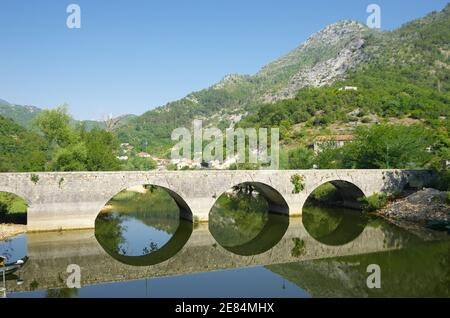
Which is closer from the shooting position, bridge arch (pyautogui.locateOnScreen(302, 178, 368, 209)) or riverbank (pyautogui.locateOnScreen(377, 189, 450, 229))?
riverbank (pyautogui.locateOnScreen(377, 189, 450, 229))

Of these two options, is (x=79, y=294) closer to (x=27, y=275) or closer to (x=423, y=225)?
(x=27, y=275)

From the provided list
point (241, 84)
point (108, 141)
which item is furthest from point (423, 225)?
point (241, 84)

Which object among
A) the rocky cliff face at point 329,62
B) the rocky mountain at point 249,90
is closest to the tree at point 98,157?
the rocky mountain at point 249,90

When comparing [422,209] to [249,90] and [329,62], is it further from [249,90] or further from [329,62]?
[249,90]

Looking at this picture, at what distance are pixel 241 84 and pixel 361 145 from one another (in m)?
150

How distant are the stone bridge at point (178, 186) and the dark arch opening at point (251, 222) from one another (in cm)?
32

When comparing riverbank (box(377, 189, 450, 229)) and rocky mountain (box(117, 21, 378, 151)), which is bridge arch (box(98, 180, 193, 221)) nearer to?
riverbank (box(377, 189, 450, 229))

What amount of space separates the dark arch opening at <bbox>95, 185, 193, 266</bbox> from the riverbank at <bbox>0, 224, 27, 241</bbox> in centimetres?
475

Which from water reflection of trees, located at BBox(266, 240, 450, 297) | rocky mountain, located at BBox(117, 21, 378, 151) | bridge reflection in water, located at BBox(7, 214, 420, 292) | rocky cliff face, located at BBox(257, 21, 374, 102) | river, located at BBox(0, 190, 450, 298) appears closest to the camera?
water reflection of trees, located at BBox(266, 240, 450, 297)

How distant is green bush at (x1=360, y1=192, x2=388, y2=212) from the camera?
112 ft

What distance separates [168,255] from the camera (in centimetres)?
2330

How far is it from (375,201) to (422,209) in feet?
12.5

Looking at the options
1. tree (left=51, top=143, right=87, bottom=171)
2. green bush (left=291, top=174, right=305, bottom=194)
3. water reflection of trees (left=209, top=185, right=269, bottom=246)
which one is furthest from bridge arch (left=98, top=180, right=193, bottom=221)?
green bush (left=291, top=174, right=305, bottom=194)

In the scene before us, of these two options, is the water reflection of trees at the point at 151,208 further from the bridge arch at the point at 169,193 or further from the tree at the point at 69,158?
the tree at the point at 69,158
